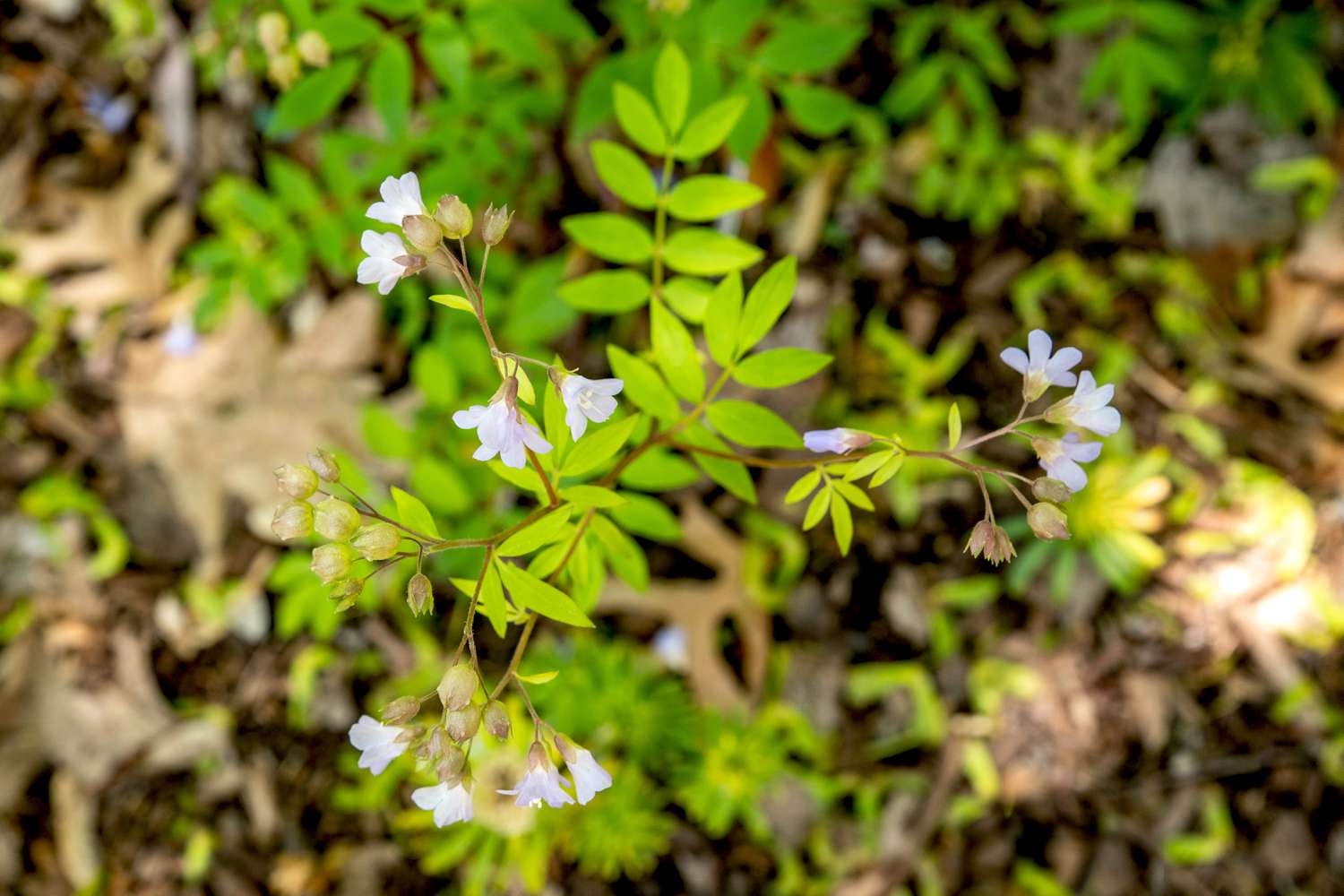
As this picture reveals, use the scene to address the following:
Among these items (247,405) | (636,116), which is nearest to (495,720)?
(636,116)

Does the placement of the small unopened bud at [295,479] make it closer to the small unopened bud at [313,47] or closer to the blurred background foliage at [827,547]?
the small unopened bud at [313,47]

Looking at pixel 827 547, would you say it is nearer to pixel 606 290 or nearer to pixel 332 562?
pixel 606 290

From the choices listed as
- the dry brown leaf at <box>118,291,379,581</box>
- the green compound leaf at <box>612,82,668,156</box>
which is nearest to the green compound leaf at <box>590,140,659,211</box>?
the green compound leaf at <box>612,82,668,156</box>

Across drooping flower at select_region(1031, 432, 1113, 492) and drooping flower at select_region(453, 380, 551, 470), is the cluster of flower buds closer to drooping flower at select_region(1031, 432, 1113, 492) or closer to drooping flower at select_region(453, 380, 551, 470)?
drooping flower at select_region(453, 380, 551, 470)

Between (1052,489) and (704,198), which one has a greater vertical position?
(704,198)

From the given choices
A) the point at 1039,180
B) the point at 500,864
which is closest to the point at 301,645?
the point at 500,864

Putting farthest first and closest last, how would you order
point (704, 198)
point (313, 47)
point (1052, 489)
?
point (313, 47), point (704, 198), point (1052, 489)

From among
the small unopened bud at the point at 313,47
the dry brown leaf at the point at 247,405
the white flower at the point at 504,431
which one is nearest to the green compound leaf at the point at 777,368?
the white flower at the point at 504,431

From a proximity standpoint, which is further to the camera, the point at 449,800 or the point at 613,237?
the point at 613,237
